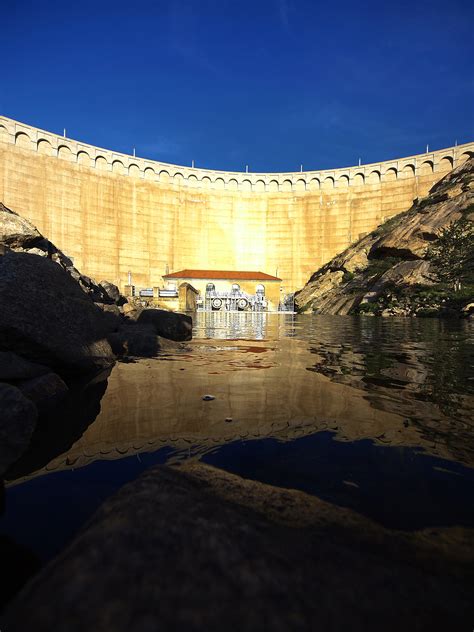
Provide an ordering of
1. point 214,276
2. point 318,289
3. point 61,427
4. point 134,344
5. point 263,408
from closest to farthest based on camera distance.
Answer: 1. point 61,427
2. point 263,408
3. point 134,344
4. point 214,276
5. point 318,289

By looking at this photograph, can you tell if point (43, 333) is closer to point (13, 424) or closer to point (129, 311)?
point (13, 424)

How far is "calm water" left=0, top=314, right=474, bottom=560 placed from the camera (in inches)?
52.3

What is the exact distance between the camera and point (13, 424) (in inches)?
75.4

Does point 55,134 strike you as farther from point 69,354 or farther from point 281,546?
point 281,546

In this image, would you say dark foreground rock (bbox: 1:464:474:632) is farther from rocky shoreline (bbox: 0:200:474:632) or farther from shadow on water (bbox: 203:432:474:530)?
shadow on water (bbox: 203:432:474:530)

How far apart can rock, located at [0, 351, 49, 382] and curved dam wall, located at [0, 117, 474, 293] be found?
40312 mm

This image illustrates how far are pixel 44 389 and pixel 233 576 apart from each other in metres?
2.60

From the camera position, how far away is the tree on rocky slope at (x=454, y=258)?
21.9 m

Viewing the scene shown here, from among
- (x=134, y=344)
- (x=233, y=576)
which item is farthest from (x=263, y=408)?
(x=134, y=344)

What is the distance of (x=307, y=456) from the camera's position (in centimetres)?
175

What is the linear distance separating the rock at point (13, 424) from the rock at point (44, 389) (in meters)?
0.63

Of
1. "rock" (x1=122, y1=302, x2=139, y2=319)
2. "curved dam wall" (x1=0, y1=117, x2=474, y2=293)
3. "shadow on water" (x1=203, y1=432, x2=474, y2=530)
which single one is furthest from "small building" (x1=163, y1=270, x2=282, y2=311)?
"shadow on water" (x1=203, y1=432, x2=474, y2=530)

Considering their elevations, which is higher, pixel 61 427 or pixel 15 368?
pixel 15 368

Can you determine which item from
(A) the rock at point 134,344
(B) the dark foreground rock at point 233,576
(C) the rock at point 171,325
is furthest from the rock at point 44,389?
(C) the rock at point 171,325
